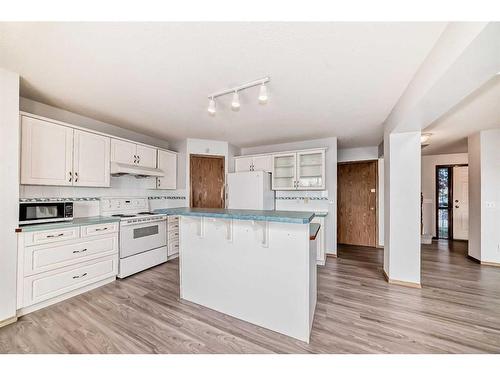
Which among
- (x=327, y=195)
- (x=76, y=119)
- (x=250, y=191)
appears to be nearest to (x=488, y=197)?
(x=327, y=195)

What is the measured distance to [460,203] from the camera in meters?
5.40

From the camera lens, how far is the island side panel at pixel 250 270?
174 cm

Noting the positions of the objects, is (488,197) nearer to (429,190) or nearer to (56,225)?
(429,190)

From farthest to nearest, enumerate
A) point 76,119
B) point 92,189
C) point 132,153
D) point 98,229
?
point 132,153, point 92,189, point 76,119, point 98,229

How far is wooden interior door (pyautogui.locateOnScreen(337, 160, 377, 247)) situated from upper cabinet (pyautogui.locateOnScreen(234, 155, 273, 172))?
2.10 m

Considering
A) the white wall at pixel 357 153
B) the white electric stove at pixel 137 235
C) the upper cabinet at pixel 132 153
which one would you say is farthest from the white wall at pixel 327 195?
the upper cabinet at pixel 132 153

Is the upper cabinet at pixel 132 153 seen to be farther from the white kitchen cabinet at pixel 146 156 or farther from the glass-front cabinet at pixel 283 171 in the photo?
the glass-front cabinet at pixel 283 171

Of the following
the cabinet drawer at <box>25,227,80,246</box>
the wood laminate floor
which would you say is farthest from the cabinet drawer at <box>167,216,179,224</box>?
the cabinet drawer at <box>25,227,80,246</box>

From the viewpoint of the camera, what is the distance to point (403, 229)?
9.12 ft

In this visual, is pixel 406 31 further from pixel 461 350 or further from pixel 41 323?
pixel 41 323

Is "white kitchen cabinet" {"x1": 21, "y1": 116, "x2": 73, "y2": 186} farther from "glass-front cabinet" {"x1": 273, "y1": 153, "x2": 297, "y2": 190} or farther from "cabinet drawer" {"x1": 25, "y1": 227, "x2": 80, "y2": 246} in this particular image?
"glass-front cabinet" {"x1": 273, "y1": 153, "x2": 297, "y2": 190}

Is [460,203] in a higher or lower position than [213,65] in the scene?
lower

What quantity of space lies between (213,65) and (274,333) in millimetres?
2371

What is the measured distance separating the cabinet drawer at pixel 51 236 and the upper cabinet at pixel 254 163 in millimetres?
3030
